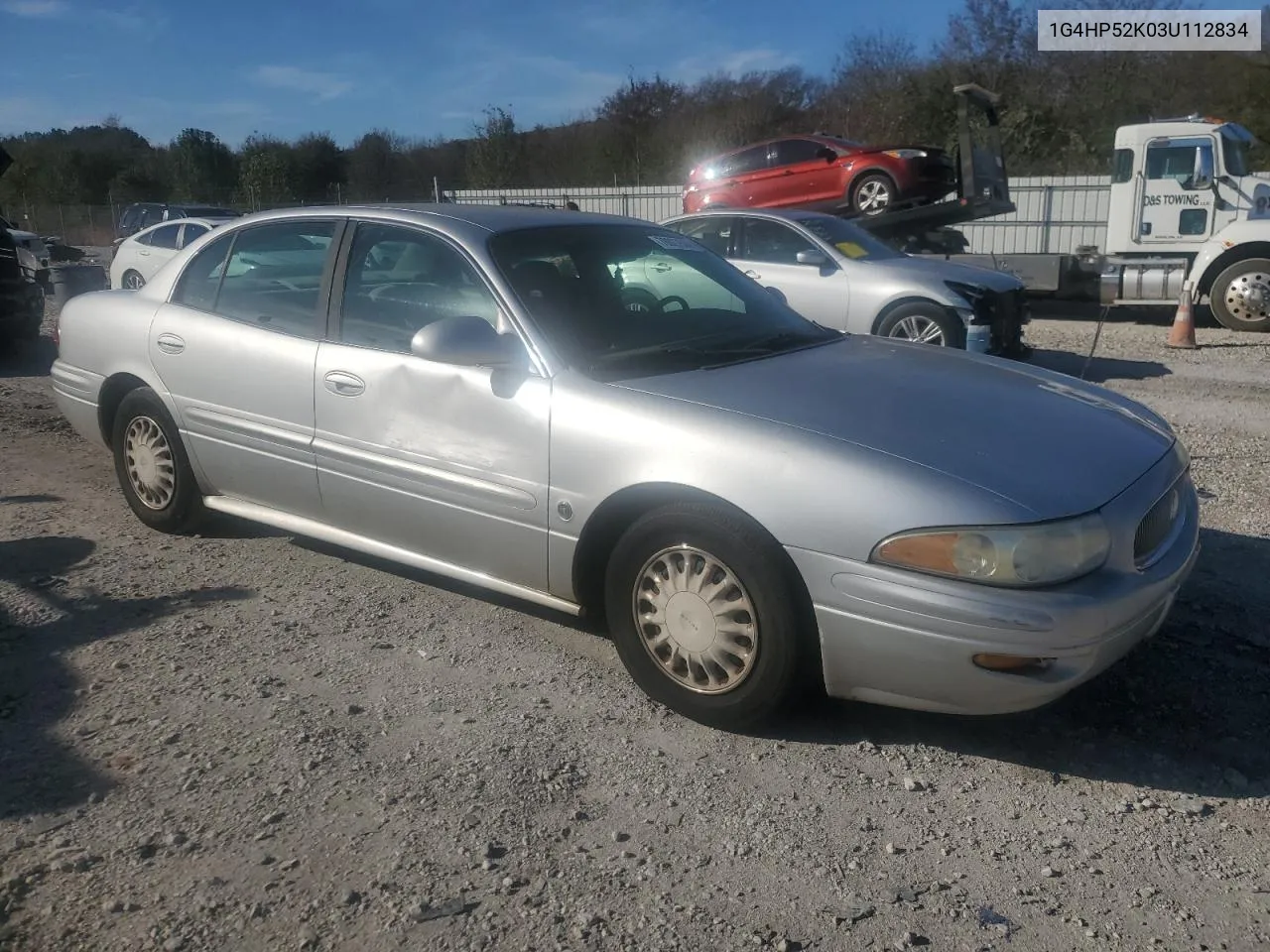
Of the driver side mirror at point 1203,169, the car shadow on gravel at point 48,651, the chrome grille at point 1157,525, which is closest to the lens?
the car shadow on gravel at point 48,651

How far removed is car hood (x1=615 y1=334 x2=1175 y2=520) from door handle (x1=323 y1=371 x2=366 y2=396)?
1174 millimetres

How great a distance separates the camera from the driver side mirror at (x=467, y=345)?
373 cm

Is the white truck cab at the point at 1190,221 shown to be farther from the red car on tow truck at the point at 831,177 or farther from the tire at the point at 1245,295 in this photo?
the red car on tow truck at the point at 831,177

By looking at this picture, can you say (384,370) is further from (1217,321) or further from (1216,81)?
(1216,81)

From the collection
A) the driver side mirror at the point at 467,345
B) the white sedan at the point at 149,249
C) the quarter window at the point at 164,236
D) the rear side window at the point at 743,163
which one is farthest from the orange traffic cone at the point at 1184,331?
the quarter window at the point at 164,236

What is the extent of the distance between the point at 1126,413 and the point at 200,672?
3.42m

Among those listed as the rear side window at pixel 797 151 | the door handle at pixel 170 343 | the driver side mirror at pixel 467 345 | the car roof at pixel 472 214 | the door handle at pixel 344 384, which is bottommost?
the door handle at pixel 344 384

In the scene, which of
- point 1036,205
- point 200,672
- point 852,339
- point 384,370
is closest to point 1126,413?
point 852,339

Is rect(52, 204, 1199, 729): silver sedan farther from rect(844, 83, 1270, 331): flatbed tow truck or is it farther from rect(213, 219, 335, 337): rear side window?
rect(844, 83, 1270, 331): flatbed tow truck

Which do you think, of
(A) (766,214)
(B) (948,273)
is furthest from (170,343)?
(B) (948,273)

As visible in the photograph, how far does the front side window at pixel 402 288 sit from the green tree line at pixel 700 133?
26.2 meters

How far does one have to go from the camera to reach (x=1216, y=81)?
94.3 ft

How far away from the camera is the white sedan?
15227mm

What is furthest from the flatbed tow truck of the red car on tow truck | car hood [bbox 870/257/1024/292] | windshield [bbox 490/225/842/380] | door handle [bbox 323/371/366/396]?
door handle [bbox 323/371/366/396]
